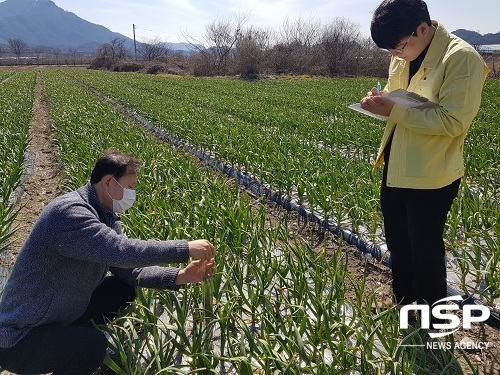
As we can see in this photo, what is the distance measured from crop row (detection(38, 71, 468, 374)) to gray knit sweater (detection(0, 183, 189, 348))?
318 mm

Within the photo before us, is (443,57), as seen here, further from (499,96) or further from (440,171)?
(499,96)

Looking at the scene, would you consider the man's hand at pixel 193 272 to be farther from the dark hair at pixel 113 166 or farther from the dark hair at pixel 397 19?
the dark hair at pixel 397 19

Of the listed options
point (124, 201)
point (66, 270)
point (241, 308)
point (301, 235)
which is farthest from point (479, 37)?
point (66, 270)

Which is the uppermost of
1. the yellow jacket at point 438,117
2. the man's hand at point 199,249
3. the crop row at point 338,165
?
the yellow jacket at point 438,117

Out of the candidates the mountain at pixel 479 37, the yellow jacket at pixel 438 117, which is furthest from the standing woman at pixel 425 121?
the mountain at pixel 479 37

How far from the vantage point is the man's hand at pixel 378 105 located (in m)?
1.97

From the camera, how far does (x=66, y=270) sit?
6.00 ft

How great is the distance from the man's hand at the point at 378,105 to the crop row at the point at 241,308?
815mm

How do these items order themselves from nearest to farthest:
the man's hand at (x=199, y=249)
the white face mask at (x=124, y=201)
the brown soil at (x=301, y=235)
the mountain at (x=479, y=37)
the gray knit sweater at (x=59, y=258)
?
the gray knit sweater at (x=59, y=258), the man's hand at (x=199, y=249), the white face mask at (x=124, y=201), the brown soil at (x=301, y=235), the mountain at (x=479, y=37)

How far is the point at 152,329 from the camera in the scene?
2.02 meters

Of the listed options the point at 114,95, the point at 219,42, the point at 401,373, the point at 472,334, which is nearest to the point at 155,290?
the point at 401,373

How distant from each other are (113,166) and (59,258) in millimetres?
445

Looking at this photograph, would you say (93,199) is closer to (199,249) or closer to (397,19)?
(199,249)

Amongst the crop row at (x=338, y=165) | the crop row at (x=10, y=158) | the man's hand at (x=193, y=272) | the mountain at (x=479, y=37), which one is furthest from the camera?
the mountain at (x=479, y=37)
